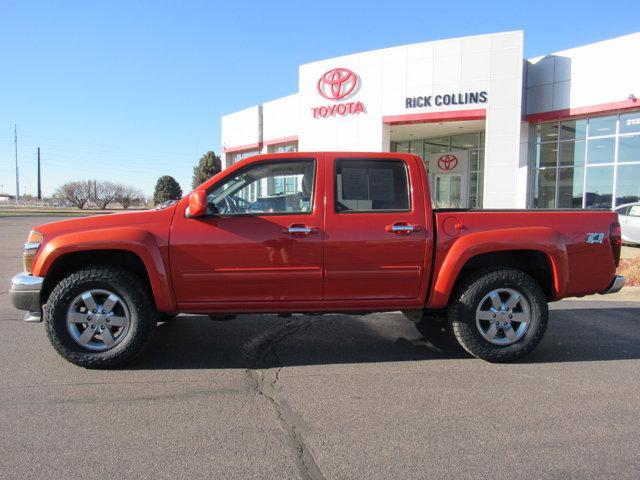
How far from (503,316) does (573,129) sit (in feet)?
58.9

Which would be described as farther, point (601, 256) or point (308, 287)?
point (601, 256)

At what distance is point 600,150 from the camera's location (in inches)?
747

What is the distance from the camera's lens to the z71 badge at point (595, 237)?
15.6ft

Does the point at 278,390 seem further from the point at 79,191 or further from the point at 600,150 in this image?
the point at 79,191

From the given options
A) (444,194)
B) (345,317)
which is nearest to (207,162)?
(444,194)

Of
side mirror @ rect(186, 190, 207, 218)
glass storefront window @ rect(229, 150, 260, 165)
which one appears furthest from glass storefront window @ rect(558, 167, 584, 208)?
side mirror @ rect(186, 190, 207, 218)

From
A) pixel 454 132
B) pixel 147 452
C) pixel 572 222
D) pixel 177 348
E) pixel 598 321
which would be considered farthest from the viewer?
pixel 454 132

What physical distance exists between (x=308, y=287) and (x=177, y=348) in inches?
65.6

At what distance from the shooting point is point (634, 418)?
3564 millimetres

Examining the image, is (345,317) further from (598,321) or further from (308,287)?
(598,321)

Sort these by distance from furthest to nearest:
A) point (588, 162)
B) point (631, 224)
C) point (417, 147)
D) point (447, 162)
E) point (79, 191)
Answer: point (79, 191) < point (417, 147) < point (447, 162) < point (588, 162) < point (631, 224)

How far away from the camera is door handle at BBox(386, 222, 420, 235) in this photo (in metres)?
4.46

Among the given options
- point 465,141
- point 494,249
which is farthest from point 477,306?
point 465,141

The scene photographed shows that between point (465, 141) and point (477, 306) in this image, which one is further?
point (465, 141)
